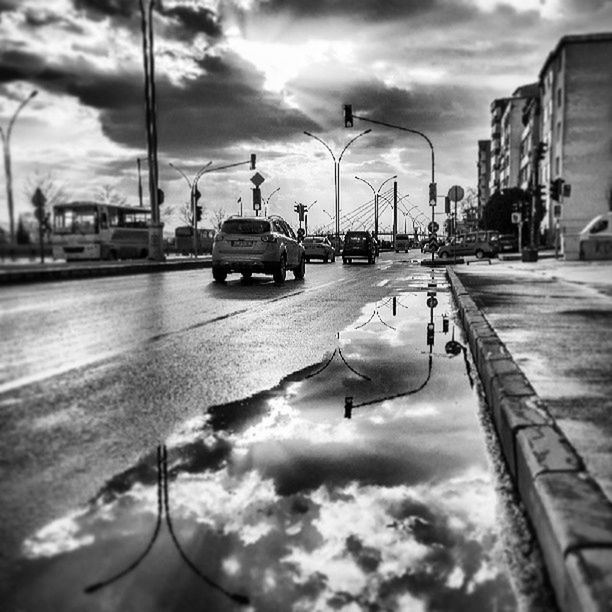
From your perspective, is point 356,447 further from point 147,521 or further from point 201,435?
point 147,521

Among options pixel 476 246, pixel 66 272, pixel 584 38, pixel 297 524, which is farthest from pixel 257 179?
pixel 584 38

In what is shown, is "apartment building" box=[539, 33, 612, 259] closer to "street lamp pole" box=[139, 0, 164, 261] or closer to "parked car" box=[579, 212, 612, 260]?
"parked car" box=[579, 212, 612, 260]

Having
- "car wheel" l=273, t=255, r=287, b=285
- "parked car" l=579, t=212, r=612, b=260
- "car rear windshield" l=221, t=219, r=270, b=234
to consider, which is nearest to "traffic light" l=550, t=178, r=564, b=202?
"parked car" l=579, t=212, r=612, b=260

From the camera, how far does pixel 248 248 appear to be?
18984mm

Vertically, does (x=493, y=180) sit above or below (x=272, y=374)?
above

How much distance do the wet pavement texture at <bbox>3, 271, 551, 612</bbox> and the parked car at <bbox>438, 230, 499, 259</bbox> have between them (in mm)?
45035

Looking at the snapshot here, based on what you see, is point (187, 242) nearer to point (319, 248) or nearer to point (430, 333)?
point (319, 248)

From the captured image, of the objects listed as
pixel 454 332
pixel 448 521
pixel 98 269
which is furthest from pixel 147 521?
pixel 98 269

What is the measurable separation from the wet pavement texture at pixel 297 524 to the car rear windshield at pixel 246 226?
47.4 feet

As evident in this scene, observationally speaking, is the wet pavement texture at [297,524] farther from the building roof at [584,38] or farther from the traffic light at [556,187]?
the building roof at [584,38]

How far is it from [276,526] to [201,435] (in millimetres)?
1363

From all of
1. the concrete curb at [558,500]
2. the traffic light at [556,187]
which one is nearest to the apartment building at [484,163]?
the traffic light at [556,187]

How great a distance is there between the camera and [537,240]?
68.7 meters

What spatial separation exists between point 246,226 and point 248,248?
662 mm
